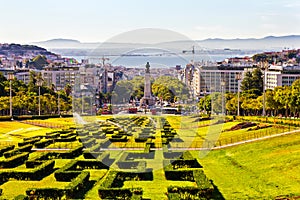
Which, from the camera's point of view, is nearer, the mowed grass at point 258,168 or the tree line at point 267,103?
A: the mowed grass at point 258,168

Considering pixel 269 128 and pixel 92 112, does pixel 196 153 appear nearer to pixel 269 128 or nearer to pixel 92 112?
pixel 269 128

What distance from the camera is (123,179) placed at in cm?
2322

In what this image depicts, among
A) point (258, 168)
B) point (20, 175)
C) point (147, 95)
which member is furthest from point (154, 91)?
point (20, 175)

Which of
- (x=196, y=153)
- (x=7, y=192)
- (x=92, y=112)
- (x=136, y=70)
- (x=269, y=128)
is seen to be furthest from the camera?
(x=136, y=70)

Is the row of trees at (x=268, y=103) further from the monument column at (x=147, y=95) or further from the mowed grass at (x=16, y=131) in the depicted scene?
the mowed grass at (x=16, y=131)

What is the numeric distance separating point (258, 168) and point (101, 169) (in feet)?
27.4

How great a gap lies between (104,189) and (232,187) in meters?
6.21

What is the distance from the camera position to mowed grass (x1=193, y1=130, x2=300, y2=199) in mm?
21359

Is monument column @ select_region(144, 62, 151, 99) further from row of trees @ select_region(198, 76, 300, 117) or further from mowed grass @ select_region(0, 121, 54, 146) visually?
mowed grass @ select_region(0, 121, 54, 146)

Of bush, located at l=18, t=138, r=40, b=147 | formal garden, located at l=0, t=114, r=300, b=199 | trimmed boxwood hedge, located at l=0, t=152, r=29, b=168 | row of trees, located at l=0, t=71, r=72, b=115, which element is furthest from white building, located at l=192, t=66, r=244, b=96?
trimmed boxwood hedge, located at l=0, t=152, r=29, b=168

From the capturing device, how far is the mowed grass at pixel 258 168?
2136 cm

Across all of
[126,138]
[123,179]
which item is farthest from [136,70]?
[123,179]

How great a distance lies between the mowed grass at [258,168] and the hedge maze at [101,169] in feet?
4.73

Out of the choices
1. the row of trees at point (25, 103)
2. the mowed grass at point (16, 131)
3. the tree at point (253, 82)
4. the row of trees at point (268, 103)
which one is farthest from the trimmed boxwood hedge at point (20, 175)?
the tree at point (253, 82)
